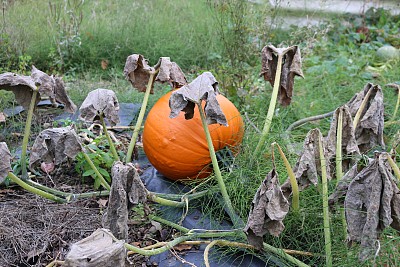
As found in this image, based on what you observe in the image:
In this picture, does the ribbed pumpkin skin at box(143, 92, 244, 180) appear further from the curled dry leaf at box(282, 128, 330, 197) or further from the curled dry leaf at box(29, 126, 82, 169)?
the curled dry leaf at box(282, 128, 330, 197)

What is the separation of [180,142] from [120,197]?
91 cm

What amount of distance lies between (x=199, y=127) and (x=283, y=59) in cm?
67

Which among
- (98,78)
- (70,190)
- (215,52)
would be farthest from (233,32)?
(70,190)

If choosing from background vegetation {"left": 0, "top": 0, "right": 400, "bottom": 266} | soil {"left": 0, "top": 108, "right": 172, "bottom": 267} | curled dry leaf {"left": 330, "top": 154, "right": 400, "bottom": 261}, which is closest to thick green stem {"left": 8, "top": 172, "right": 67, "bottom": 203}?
soil {"left": 0, "top": 108, "right": 172, "bottom": 267}

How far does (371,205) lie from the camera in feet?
5.82

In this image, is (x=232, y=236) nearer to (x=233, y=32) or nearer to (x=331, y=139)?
(x=331, y=139)

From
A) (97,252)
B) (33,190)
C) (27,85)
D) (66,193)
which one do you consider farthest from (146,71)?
(97,252)

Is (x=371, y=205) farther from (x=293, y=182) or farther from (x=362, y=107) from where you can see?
(x=362, y=107)

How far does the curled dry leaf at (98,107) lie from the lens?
2.58 metres

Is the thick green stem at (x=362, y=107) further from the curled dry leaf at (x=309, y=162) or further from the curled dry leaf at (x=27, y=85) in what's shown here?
the curled dry leaf at (x=27, y=85)

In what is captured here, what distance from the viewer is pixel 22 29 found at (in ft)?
17.3

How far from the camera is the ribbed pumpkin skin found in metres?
2.93

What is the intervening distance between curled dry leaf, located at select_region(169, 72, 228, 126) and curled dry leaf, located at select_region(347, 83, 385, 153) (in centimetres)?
71

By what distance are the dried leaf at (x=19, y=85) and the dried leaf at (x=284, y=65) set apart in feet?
4.22
